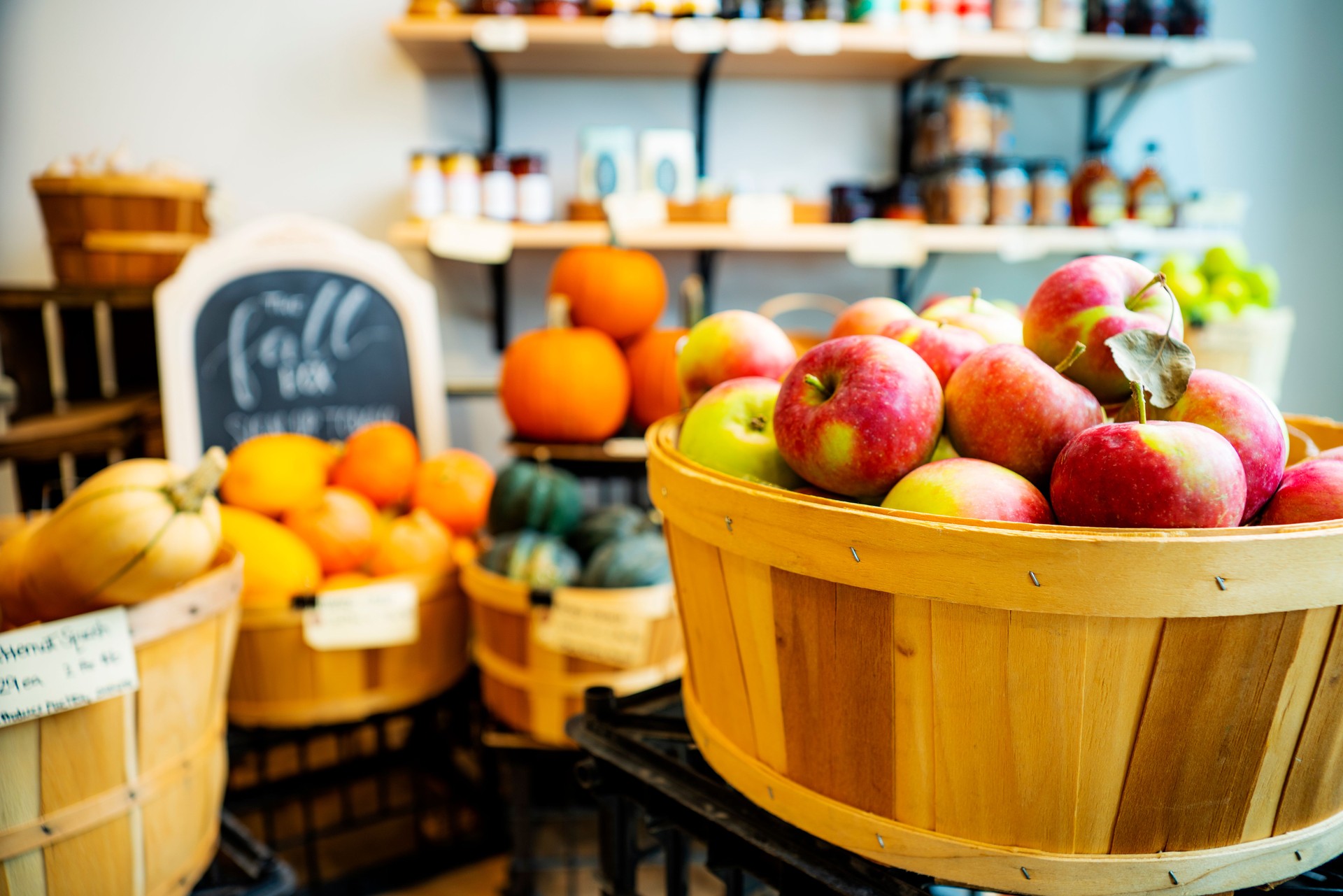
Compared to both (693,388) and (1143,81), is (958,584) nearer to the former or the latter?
(693,388)

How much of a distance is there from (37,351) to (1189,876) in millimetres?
2125

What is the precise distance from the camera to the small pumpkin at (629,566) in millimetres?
1292

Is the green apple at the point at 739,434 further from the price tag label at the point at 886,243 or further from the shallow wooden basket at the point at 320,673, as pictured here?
the price tag label at the point at 886,243

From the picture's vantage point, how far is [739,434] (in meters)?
0.71

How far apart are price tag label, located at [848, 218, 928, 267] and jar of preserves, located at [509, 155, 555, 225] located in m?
0.73

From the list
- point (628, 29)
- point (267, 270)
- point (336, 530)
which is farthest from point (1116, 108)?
point (336, 530)

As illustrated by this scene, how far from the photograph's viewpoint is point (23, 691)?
0.72 meters

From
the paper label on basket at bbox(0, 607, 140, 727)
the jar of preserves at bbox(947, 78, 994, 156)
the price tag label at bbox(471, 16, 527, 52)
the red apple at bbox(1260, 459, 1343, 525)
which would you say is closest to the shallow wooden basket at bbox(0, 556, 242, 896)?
the paper label on basket at bbox(0, 607, 140, 727)

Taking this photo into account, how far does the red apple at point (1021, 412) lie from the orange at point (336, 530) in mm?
1083

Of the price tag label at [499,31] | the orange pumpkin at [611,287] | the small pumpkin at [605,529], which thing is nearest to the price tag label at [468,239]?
the orange pumpkin at [611,287]

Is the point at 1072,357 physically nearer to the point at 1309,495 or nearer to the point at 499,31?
the point at 1309,495

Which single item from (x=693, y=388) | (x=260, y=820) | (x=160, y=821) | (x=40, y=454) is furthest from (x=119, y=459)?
(x=693, y=388)

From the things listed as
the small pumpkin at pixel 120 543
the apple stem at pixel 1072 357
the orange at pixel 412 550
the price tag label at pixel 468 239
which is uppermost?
the price tag label at pixel 468 239

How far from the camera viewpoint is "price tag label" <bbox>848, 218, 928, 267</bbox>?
82.1 inches
